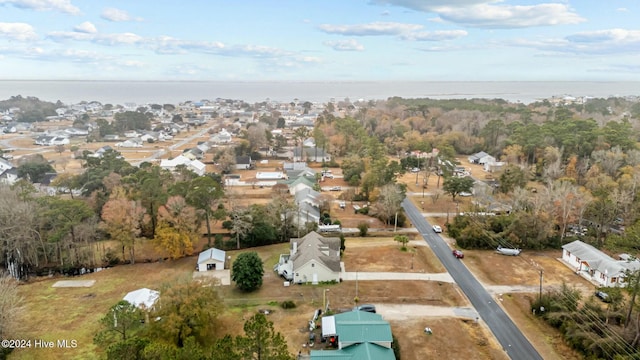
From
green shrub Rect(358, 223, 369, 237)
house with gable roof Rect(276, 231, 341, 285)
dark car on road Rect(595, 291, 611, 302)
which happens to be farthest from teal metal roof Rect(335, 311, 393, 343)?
green shrub Rect(358, 223, 369, 237)

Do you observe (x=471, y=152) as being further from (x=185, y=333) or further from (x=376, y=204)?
(x=185, y=333)

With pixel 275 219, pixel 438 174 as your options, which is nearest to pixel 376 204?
pixel 275 219

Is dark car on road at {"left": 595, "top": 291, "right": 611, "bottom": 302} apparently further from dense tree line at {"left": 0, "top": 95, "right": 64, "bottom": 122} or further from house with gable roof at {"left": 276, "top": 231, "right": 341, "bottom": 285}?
dense tree line at {"left": 0, "top": 95, "right": 64, "bottom": 122}

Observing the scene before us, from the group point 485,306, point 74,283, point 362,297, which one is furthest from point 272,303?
point 74,283

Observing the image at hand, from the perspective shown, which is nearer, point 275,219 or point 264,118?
point 275,219

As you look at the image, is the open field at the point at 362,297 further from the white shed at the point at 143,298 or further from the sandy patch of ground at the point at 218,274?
the sandy patch of ground at the point at 218,274

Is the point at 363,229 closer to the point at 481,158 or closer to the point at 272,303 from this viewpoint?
the point at 272,303

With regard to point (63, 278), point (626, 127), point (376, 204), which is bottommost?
point (63, 278)
